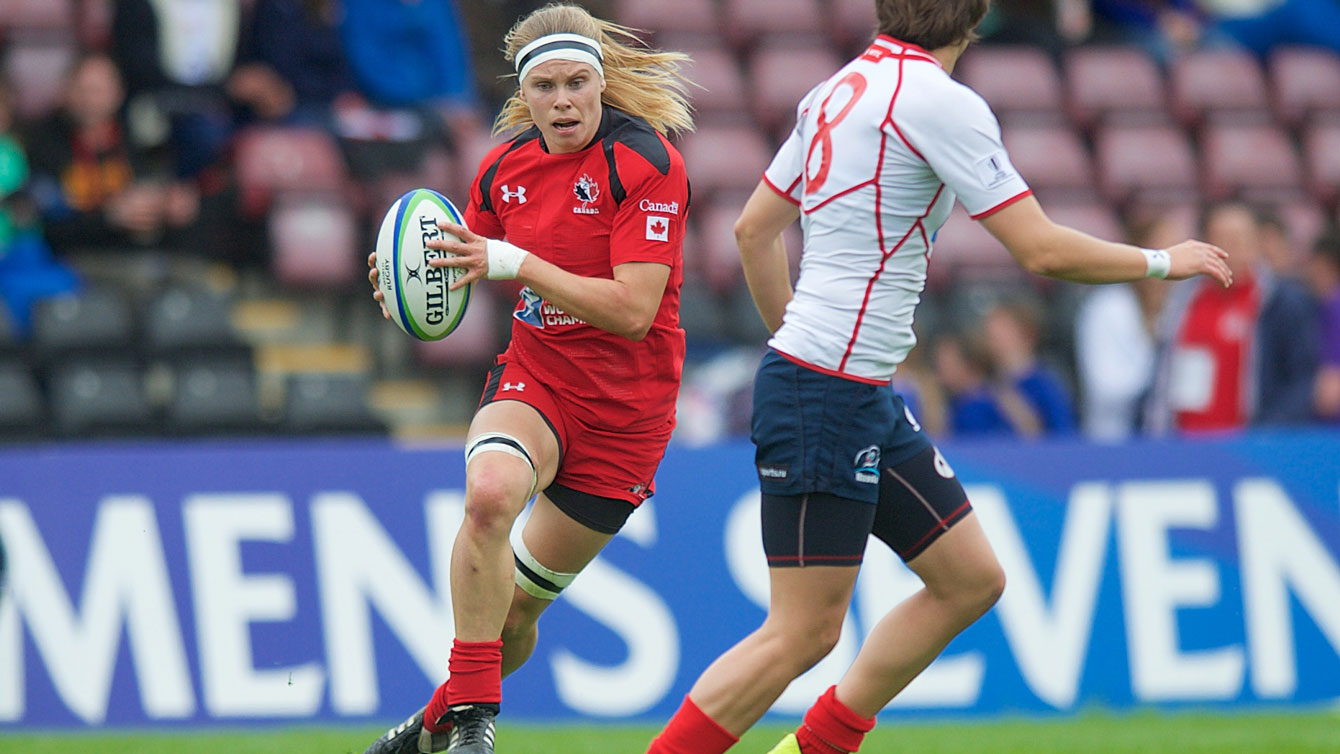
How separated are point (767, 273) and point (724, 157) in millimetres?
6857

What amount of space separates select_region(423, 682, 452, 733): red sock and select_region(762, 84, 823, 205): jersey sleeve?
1.74m

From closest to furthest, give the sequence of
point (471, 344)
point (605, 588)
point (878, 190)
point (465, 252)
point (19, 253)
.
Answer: point (878, 190), point (465, 252), point (605, 588), point (19, 253), point (471, 344)

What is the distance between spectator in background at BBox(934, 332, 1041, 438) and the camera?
370 inches

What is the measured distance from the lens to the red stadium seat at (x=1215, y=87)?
13219mm

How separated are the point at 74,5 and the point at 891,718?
733 centimetres

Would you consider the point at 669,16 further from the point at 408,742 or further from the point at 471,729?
the point at 471,729

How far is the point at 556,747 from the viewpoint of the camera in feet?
22.6

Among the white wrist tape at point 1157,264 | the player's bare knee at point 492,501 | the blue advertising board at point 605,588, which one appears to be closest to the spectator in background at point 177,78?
the blue advertising board at point 605,588

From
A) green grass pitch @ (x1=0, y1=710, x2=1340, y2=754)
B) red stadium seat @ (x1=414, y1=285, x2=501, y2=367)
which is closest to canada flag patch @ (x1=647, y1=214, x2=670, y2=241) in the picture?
green grass pitch @ (x1=0, y1=710, x2=1340, y2=754)

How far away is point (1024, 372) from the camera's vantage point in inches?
374

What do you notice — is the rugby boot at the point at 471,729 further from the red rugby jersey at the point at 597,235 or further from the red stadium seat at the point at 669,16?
the red stadium seat at the point at 669,16

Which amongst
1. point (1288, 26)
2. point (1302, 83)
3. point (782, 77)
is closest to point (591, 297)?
point (782, 77)

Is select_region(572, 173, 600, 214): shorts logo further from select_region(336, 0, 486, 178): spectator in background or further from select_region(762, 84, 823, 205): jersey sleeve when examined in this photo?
select_region(336, 0, 486, 178): spectator in background

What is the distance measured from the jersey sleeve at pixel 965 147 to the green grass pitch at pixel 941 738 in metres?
3.05
